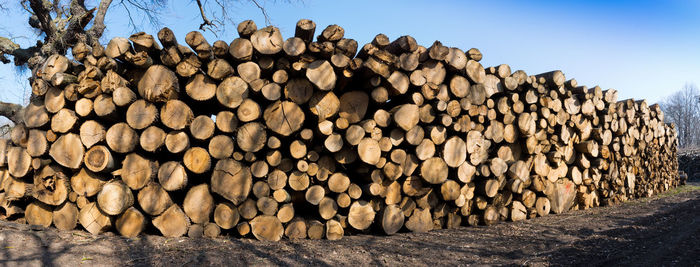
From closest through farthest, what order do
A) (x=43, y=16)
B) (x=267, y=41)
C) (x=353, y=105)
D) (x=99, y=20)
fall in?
(x=267, y=41) < (x=353, y=105) < (x=43, y=16) < (x=99, y=20)

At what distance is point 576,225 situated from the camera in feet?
15.4

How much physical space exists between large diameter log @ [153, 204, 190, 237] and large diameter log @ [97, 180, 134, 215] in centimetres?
30

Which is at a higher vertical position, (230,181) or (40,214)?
(230,181)

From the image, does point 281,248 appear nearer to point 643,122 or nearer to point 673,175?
point 643,122

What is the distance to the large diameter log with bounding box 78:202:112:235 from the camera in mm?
3369

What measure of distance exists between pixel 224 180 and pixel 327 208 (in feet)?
3.28

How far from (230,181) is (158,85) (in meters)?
1.03

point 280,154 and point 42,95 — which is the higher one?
point 42,95

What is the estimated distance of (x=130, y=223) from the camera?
3369 mm

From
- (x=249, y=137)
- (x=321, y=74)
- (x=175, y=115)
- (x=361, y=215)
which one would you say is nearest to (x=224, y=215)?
(x=249, y=137)

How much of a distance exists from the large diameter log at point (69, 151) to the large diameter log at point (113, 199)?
377 mm

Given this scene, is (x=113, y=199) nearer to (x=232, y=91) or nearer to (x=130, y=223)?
(x=130, y=223)

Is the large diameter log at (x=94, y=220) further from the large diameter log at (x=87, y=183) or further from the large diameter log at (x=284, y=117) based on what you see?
the large diameter log at (x=284, y=117)

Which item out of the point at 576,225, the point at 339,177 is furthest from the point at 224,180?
the point at 576,225
